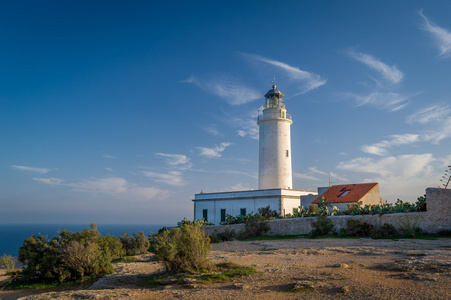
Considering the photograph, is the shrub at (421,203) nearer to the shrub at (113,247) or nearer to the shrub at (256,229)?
the shrub at (256,229)

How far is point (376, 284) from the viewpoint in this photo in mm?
6633

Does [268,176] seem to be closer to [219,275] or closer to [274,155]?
[274,155]

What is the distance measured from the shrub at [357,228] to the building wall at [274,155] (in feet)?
41.7

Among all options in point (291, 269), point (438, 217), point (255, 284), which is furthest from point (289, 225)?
point (255, 284)

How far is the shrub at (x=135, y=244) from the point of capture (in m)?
16.4

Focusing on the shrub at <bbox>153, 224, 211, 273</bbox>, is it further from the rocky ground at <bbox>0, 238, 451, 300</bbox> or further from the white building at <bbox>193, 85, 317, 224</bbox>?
the white building at <bbox>193, 85, 317, 224</bbox>

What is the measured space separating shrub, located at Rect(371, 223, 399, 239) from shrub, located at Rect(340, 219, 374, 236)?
0.61 metres

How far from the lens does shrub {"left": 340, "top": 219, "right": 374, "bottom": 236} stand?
55.6 feet

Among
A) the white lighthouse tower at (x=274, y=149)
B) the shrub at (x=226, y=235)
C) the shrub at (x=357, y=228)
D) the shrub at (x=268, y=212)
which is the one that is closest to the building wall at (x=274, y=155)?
the white lighthouse tower at (x=274, y=149)

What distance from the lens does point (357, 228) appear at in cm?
1719

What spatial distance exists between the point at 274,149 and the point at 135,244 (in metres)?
17.0

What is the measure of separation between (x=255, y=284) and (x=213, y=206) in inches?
946

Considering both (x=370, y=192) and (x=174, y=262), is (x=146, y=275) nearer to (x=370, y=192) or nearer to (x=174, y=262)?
(x=174, y=262)

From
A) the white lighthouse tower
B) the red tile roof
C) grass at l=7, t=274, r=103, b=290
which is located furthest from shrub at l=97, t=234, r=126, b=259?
the white lighthouse tower
